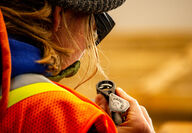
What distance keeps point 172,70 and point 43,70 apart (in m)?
2.02

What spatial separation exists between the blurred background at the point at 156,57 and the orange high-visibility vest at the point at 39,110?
1.66m

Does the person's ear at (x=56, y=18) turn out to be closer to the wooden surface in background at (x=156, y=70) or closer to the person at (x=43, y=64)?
the person at (x=43, y=64)

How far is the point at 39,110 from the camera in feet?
1.39

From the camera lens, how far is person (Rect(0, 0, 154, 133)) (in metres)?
0.42

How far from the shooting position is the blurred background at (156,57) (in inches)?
87.0

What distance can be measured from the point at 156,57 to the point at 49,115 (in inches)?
82.2

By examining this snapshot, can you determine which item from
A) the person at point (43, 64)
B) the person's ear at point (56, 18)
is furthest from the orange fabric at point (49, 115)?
the person's ear at point (56, 18)

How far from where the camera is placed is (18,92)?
0.43 m

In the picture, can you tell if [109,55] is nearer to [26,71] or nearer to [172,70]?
[172,70]

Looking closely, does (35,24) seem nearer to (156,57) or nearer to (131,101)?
(131,101)

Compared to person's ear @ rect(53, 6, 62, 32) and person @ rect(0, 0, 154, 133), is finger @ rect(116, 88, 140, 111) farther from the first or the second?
person's ear @ rect(53, 6, 62, 32)

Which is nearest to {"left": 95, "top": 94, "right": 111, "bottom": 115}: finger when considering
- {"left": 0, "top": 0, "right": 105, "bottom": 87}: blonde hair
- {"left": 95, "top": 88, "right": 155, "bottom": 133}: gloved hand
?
{"left": 95, "top": 88, "right": 155, "bottom": 133}: gloved hand

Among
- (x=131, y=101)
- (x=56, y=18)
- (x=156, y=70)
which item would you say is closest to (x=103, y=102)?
(x=131, y=101)

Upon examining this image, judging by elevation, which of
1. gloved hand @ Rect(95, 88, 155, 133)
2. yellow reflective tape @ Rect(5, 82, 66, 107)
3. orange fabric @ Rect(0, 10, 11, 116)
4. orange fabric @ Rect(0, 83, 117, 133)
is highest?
orange fabric @ Rect(0, 10, 11, 116)
